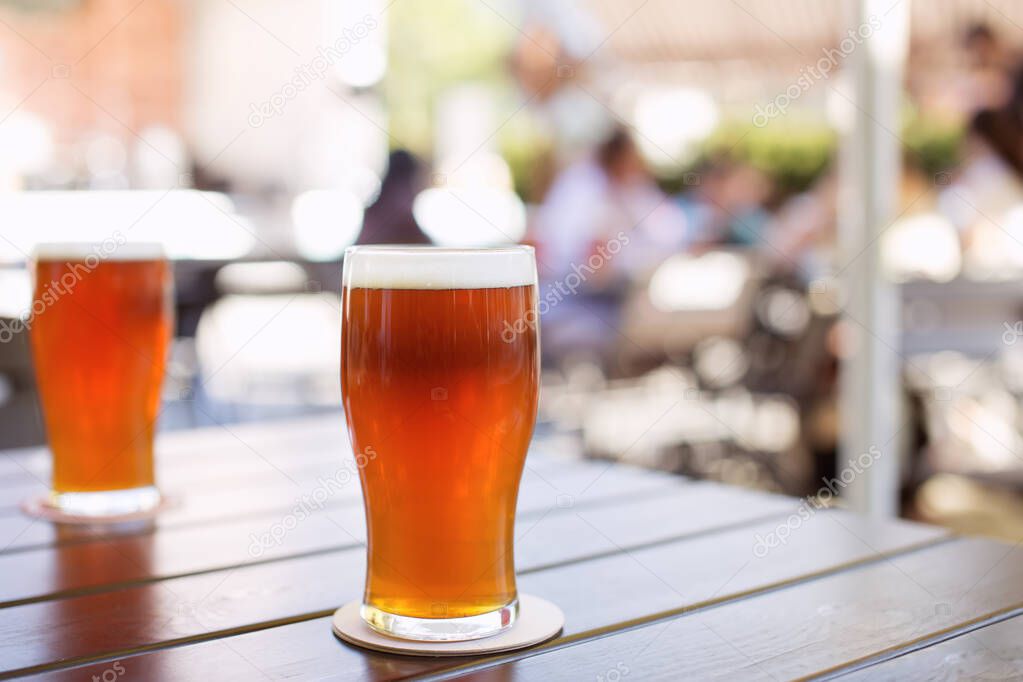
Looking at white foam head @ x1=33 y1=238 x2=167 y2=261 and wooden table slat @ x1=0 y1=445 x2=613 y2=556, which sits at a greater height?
white foam head @ x1=33 y1=238 x2=167 y2=261

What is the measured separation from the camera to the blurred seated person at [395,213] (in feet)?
12.8

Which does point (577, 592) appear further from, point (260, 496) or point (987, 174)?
point (987, 174)

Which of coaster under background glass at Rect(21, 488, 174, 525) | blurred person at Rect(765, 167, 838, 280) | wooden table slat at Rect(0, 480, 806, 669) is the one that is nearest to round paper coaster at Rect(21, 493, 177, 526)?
coaster under background glass at Rect(21, 488, 174, 525)

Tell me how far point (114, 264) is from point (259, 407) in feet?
13.9

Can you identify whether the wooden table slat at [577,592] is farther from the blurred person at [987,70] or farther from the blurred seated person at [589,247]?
the blurred seated person at [589,247]

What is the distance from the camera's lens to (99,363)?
0.95 meters

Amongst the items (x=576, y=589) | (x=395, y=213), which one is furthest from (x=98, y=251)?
(x=395, y=213)

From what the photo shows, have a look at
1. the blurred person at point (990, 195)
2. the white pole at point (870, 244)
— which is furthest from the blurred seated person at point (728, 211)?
the white pole at point (870, 244)

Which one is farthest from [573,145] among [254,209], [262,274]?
[262,274]

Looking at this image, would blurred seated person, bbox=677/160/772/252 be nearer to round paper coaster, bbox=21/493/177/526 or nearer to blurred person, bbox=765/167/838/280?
blurred person, bbox=765/167/838/280

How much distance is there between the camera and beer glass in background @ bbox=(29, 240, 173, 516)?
3.07 feet

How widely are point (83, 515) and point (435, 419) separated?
42 centimetres

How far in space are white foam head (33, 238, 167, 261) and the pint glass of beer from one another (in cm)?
35

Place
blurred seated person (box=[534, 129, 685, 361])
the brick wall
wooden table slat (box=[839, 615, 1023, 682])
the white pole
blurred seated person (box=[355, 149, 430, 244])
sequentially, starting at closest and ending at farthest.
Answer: wooden table slat (box=[839, 615, 1023, 682]) < the white pole < blurred seated person (box=[355, 149, 430, 244]) < blurred seated person (box=[534, 129, 685, 361]) < the brick wall
